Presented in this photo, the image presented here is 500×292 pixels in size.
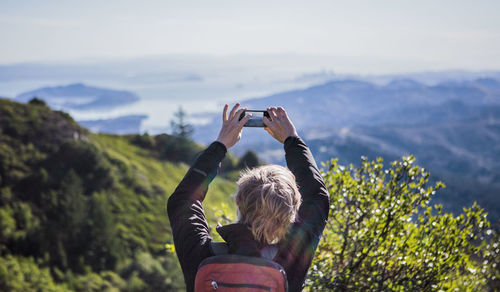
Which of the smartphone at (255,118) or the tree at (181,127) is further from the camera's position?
the tree at (181,127)

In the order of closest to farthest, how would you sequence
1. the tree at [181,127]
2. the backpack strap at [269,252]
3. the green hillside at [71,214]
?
1. the backpack strap at [269,252]
2. the green hillside at [71,214]
3. the tree at [181,127]

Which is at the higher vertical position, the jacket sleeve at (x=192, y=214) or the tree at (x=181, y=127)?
the tree at (x=181, y=127)

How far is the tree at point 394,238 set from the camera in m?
6.46

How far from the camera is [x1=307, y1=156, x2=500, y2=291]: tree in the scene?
6461mm

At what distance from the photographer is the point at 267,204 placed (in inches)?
98.1

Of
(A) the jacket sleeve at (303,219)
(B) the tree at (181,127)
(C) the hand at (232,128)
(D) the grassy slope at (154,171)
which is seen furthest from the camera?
(B) the tree at (181,127)

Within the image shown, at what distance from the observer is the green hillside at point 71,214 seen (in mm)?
28109

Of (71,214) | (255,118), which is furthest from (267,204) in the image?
(71,214)

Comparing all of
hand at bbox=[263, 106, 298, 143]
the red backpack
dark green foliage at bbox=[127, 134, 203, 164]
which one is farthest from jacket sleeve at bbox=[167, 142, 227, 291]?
dark green foliage at bbox=[127, 134, 203, 164]

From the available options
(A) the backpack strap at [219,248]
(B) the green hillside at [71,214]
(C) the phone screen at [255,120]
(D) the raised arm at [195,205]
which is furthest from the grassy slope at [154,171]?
(A) the backpack strap at [219,248]

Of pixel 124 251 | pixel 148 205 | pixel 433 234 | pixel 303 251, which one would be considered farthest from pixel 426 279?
pixel 148 205

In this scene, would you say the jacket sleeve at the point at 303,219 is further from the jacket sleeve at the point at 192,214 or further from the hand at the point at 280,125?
the jacket sleeve at the point at 192,214

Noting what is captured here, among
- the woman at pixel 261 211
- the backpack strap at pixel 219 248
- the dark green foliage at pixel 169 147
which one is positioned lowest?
the backpack strap at pixel 219 248

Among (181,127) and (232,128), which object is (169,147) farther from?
(232,128)
